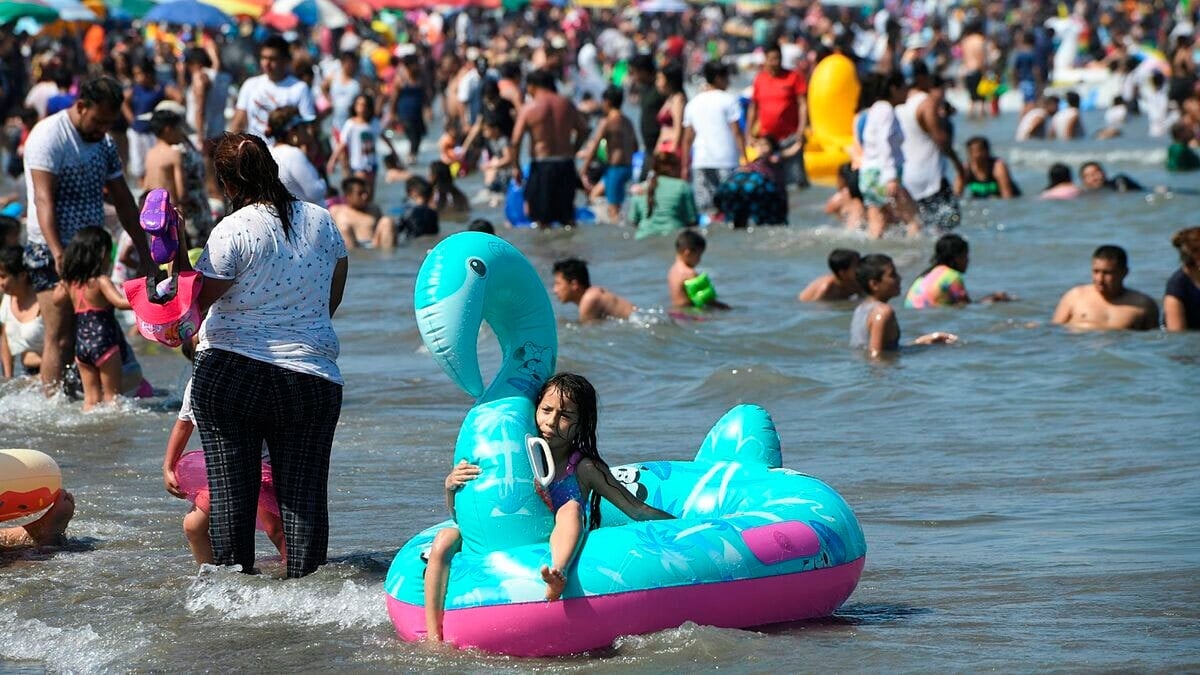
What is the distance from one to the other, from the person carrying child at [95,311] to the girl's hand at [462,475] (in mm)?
3157

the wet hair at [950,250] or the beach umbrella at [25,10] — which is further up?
the beach umbrella at [25,10]

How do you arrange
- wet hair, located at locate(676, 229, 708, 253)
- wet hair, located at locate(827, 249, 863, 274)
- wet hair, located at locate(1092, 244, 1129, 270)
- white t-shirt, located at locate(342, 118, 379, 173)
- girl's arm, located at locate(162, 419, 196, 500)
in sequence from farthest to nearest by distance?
white t-shirt, located at locate(342, 118, 379, 173) → wet hair, located at locate(827, 249, 863, 274) → wet hair, located at locate(676, 229, 708, 253) → wet hair, located at locate(1092, 244, 1129, 270) → girl's arm, located at locate(162, 419, 196, 500)

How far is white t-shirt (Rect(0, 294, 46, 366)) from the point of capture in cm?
908

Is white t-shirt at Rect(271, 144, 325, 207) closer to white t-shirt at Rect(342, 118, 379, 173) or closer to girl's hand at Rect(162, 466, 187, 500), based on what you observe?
girl's hand at Rect(162, 466, 187, 500)

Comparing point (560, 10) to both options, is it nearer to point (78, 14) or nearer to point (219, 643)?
point (78, 14)

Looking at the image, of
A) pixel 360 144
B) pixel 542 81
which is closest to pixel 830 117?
pixel 542 81

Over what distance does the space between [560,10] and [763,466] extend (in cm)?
4635

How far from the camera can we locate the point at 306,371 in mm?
5250

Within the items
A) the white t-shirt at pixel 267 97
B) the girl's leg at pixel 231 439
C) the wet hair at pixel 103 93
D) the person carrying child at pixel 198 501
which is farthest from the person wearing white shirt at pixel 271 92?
the girl's leg at pixel 231 439

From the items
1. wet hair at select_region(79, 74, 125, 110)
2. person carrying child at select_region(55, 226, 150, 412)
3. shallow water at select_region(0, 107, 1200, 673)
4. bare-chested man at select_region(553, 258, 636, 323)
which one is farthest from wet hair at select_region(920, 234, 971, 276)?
wet hair at select_region(79, 74, 125, 110)

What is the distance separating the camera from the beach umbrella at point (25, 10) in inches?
953

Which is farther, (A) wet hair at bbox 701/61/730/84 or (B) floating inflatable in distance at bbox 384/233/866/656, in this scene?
(A) wet hair at bbox 701/61/730/84

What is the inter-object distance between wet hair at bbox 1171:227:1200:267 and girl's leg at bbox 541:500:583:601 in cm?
640

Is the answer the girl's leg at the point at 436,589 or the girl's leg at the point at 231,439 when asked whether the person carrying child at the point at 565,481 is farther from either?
the girl's leg at the point at 231,439
